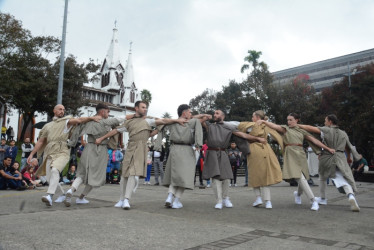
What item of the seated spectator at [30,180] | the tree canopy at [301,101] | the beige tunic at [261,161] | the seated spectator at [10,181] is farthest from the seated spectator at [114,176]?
the tree canopy at [301,101]

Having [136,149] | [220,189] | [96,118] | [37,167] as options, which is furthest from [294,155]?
[37,167]

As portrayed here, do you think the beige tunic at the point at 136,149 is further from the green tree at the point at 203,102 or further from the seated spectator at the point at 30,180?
the green tree at the point at 203,102

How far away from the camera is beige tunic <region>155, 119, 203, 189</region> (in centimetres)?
634

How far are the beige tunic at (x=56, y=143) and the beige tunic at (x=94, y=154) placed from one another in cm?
25

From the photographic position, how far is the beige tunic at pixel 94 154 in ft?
21.1

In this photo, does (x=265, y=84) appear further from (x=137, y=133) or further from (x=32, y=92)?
(x=137, y=133)

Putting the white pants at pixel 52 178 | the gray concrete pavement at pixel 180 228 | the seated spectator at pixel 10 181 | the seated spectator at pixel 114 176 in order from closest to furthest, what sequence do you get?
the gray concrete pavement at pixel 180 228 → the white pants at pixel 52 178 → the seated spectator at pixel 10 181 → the seated spectator at pixel 114 176

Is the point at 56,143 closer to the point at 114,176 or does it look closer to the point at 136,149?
the point at 136,149

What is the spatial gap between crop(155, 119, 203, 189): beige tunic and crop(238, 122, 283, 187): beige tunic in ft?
3.46

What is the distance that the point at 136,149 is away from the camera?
21.0ft

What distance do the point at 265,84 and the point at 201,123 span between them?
35.8m

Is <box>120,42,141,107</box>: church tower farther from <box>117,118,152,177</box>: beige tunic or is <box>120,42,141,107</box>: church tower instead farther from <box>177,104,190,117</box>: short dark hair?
<box>117,118,152,177</box>: beige tunic

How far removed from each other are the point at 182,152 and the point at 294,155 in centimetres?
233

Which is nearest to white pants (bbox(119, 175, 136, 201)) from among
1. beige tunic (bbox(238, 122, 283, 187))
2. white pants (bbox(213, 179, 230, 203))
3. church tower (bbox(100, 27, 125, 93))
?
white pants (bbox(213, 179, 230, 203))
